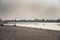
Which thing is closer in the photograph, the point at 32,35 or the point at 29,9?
the point at 32,35

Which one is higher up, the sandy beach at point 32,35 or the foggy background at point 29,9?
the foggy background at point 29,9

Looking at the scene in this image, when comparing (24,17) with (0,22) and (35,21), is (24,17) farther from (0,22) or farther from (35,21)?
(0,22)

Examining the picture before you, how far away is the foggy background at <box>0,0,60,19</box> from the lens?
1.51 meters

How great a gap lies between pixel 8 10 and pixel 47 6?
855 mm

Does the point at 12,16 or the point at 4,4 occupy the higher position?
the point at 4,4

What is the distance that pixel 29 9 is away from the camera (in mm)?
1758

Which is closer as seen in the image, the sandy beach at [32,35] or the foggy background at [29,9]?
the sandy beach at [32,35]

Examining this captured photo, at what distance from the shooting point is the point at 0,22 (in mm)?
2168

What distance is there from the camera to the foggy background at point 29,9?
1513 mm

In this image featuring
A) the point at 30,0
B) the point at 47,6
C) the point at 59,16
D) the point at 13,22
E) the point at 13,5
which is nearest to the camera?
the point at 59,16

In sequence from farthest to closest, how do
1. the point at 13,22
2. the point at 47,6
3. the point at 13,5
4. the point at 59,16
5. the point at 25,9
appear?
the point at 13,22
the point at 13,5
the point at 25,9
the point at 47,6
the point at 59,16

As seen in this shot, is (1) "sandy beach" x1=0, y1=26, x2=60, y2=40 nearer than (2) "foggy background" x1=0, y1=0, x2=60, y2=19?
Yes

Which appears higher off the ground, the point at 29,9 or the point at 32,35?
the point at 29,9

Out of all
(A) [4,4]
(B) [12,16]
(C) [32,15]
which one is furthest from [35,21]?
(A) [4,4]
